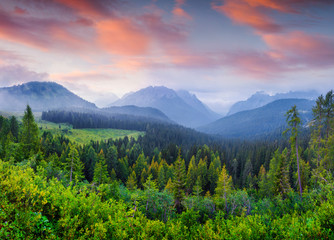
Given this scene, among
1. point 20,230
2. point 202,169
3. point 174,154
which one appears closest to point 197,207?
point 20,230

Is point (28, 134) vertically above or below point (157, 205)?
above

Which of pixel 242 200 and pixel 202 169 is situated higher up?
pixel 242 200

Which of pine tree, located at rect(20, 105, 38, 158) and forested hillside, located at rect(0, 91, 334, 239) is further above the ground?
pine tree, located at rect(20, 105, 38, 158)

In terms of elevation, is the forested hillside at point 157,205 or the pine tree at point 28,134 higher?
the pine tree at point 28,134

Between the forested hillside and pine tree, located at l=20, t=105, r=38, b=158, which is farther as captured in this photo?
pine tree, located at l=20, t=105, r=38, b=158

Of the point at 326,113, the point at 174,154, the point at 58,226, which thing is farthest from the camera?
the point at 174,154

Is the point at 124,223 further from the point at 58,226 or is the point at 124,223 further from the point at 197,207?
the point at 197,207

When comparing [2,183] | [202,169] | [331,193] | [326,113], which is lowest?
[202,169]

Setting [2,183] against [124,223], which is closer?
[2,183]

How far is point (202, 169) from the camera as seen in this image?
80.7m

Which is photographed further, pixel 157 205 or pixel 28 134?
pixel 28 134

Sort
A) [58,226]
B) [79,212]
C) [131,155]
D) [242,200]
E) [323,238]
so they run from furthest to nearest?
1. [131,155]
2. [242,200]
3. [79,212]
4. [323,238]
5. [58,226]

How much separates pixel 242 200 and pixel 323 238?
20924 millimetres

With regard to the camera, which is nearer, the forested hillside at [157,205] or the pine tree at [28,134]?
the forested hillside at [157,205]
